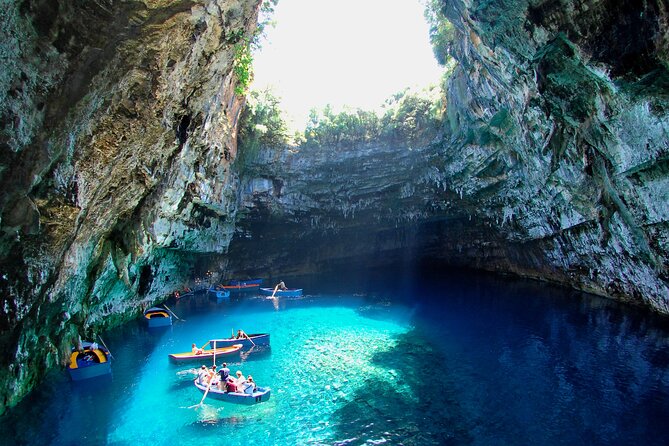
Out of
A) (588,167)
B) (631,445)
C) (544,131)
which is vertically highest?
(544,131)

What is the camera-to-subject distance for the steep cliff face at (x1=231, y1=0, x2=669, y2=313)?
15625 mm

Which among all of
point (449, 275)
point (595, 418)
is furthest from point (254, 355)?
point (449, 275)

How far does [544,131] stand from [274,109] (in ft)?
73.7

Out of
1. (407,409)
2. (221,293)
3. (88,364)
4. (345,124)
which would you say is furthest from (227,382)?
(345,124)

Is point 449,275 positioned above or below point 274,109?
below

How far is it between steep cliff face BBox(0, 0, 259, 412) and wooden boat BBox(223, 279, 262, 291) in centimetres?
2079

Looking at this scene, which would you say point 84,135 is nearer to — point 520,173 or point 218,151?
point 218,151

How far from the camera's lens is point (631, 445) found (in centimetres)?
1202

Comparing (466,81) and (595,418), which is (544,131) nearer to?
(466,81)

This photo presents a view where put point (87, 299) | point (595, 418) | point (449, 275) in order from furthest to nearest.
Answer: point (449, 275) < point (87, 299) < point (595, 418)

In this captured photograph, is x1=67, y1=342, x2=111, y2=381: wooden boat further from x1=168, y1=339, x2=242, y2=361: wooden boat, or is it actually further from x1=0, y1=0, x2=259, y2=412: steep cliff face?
x1=168, y1=339, x2=242, y2=361: wooden boat

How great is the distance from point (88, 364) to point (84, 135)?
11.4 m

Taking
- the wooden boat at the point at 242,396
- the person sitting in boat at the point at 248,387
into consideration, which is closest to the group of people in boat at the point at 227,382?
the person sitting in boat at the point at 248,387

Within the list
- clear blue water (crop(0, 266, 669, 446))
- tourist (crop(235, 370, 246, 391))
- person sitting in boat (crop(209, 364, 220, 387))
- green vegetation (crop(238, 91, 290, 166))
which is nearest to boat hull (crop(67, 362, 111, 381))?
Answer: clear blue water (crop(0, 266, 669, 446))
